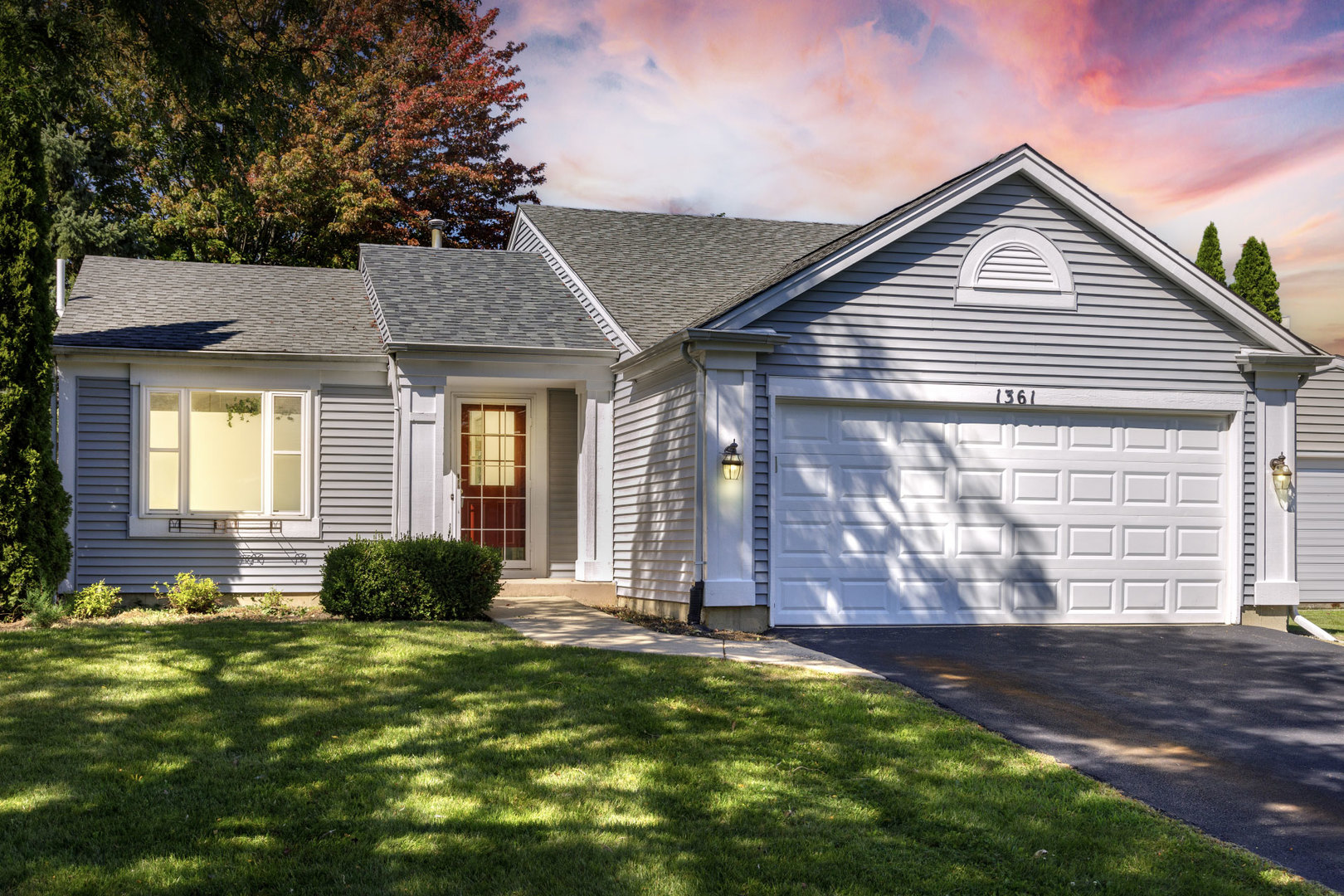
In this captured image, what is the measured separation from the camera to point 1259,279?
24812mm

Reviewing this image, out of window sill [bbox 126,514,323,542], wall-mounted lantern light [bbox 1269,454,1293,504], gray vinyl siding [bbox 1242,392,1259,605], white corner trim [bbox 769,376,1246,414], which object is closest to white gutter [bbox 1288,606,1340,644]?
gray vinyl siding [bbox 1242,392,1259,605]

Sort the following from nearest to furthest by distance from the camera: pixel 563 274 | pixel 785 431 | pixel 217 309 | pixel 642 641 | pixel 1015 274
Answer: pixel 642 641, pixel 785 431, pixel 1015 274, pixel 217 309, pixel 563 274

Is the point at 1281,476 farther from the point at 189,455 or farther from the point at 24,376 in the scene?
the point at 24,376

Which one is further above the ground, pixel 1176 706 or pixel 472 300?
pixel 472 300

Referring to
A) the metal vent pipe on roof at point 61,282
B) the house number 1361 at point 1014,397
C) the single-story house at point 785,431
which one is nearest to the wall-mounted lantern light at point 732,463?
the single-story house at point 785,431

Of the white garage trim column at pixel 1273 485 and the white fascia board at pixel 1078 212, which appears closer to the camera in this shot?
the white fascia board at pixel 1078 212

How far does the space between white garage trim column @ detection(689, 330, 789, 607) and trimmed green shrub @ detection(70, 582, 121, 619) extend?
6410mm

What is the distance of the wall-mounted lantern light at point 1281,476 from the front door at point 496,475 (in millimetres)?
8922

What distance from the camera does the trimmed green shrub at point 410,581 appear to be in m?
10.4

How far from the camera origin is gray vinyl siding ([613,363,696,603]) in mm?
10922

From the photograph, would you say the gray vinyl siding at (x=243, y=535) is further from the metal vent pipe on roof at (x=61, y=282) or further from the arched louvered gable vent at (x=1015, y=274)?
the arched louvered gable vent at (x=1015, y=274)

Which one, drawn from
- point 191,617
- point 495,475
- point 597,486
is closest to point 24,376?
point 191,617

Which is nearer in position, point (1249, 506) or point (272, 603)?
point (1249, 506)

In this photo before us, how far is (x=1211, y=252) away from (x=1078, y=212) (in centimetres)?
1692
